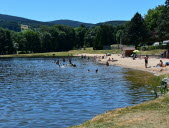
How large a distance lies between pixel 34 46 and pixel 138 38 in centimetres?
7705

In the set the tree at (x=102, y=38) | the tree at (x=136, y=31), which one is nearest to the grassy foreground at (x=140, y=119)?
the tree at (x=136, y=31)

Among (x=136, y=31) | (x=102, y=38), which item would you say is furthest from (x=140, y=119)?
(x=102, y=38)

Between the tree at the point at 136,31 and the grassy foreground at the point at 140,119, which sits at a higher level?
the tree at the point at 136,31

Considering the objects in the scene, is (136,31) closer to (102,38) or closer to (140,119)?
(102,38)

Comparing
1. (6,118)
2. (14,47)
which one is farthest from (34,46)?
(6,118)

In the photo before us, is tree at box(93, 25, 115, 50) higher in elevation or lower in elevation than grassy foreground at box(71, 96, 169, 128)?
higher

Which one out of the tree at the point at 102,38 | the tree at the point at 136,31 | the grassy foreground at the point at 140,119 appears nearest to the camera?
the grassy foreground at the point at 140,119

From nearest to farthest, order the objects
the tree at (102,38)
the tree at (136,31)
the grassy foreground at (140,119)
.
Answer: the grassy foreground at (140,119)
the tree at (136,31)
the tree at (102,38)

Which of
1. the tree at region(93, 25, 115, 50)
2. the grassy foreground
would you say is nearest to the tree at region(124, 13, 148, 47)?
the tree at region(93, 25, 115, 50)

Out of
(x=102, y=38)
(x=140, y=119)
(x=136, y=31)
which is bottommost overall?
(x=140, y=119)

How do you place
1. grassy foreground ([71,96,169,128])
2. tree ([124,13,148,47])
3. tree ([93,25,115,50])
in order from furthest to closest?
tree ([93,25,115,50]), tree ([124,13,148,47]), grassy foreground ([71,96,169,128])

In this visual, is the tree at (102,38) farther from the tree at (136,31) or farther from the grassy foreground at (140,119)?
the grassy foreground at (140,119)

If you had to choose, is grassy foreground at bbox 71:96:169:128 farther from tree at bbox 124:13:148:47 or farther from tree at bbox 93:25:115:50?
tree at bbox 93:25:115:50

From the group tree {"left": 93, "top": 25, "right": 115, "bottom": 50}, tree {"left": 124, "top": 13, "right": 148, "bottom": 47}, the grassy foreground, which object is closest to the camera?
the grassy foreground
